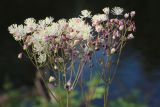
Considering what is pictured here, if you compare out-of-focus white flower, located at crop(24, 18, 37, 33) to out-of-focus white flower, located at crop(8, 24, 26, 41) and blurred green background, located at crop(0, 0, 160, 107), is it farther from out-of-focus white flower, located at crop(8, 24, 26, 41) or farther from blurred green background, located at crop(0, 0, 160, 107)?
blurred green background, located at crop(0, 0, 160, 107)

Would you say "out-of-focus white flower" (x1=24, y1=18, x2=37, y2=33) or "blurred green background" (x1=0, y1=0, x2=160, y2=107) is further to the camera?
"blurred green background" (x1=0, y1=0, x2=160, y2=107)

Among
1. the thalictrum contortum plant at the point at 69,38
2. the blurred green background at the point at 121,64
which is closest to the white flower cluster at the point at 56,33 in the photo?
the thalictrum contortum plant at the point at 69,38

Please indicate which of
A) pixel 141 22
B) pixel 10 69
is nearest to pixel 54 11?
pixel 141 22

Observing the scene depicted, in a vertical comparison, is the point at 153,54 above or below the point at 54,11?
below

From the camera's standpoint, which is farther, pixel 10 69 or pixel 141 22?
pixel 141 22

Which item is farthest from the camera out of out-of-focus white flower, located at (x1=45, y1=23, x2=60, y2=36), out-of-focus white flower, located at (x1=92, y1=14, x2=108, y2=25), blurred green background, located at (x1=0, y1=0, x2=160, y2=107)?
blurred green background, located at (x1=0, y1=0, x2=160, y2=107)

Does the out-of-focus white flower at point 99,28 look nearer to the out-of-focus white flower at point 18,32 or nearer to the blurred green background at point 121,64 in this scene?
the out-of-focus white flower at point 18,32

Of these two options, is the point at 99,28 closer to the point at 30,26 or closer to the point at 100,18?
the point at 100,18

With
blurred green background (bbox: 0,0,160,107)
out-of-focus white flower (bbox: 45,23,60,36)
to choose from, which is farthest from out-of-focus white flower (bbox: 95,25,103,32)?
blurred green background (bbox: 0,0,160,107)

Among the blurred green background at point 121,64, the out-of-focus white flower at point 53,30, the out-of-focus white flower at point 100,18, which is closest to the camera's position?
the out-of-focus white flower at point 53,30

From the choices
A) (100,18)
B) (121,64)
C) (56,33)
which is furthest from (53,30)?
(121,64)

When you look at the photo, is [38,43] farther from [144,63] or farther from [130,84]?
[144,63]
